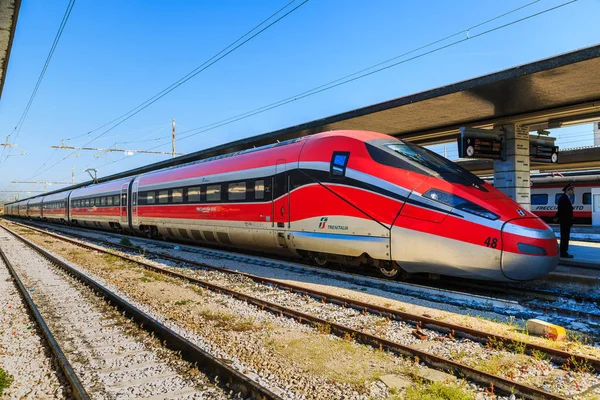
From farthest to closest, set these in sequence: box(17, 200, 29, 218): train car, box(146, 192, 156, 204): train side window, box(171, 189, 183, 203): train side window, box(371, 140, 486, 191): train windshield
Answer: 1. box(17, 200, 29, 218): train car
2. box(146, 192, 156, 204): train side window
3. box(171, 189, 183, 203): train side window
4. box(371, 140, 486, 191): train windshield

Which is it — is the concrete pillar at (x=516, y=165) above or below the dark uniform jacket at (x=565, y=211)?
above

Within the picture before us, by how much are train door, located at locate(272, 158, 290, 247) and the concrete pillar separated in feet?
21.3

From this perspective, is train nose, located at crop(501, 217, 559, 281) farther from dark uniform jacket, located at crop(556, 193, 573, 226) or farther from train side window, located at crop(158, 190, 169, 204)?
train side window, located at crop(158, 190, 169, 204)

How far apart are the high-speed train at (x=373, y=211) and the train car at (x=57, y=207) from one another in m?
25.0

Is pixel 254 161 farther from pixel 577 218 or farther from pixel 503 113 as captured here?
pixel 577 218

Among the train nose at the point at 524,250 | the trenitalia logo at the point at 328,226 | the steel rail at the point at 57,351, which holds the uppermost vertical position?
the trenitalia logo at the point at 328,226

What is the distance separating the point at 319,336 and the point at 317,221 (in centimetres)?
409

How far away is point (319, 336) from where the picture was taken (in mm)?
5387

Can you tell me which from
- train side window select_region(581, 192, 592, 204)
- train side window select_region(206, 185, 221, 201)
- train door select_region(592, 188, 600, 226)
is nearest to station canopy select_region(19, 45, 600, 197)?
train side window select_region(206, 185, 221, 201)

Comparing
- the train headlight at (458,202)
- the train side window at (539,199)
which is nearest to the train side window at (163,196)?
the train headlight at (458,202)

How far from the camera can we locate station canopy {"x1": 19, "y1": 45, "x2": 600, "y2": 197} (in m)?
8.34

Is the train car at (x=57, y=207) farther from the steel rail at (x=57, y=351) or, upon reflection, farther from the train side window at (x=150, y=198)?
the steel rail at (x=57, y=351)

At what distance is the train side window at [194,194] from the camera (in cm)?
1419

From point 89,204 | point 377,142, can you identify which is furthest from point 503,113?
point 89,204
